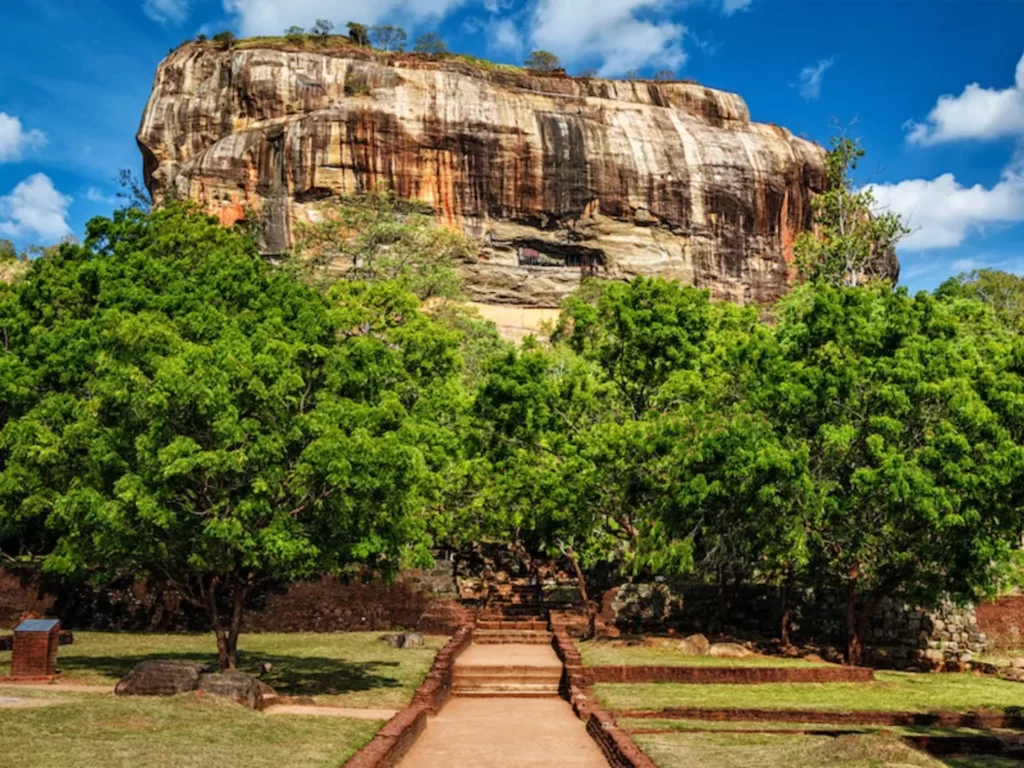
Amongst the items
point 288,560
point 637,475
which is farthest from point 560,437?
point 288,560

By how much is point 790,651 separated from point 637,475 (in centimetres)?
507

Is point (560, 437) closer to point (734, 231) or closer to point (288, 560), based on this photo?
point (288, 560)

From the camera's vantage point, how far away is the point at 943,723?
13102 mm

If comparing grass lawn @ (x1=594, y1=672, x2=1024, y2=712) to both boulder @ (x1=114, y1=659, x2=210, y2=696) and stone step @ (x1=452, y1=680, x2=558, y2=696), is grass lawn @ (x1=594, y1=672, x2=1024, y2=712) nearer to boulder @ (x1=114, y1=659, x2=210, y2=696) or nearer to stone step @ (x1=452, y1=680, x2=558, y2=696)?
stone step @ (x1=452, y1=680, x2=558, y2=696)

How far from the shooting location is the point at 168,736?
33.8ft

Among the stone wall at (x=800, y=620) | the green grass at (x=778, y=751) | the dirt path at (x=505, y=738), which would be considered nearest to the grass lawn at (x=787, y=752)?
the green grass at (x=778, y=751)

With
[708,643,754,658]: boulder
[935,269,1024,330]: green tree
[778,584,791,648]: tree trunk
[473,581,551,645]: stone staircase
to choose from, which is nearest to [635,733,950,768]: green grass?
[708,643,754,658]: boulder

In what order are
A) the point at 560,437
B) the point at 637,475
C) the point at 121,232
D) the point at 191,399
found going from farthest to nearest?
the point at 121,232
the point at 560,437
the point at 637,475
the point at 191,399

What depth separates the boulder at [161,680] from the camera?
43.1 feet

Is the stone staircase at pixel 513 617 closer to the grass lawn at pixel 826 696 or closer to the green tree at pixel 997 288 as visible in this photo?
the grass lawn at pixel 826 696

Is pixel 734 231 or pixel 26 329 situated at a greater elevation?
pixel 734 231

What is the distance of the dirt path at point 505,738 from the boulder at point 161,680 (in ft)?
10.5

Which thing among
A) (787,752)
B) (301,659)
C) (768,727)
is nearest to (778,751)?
(787,752)

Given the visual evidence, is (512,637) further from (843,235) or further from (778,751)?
(843,235)
